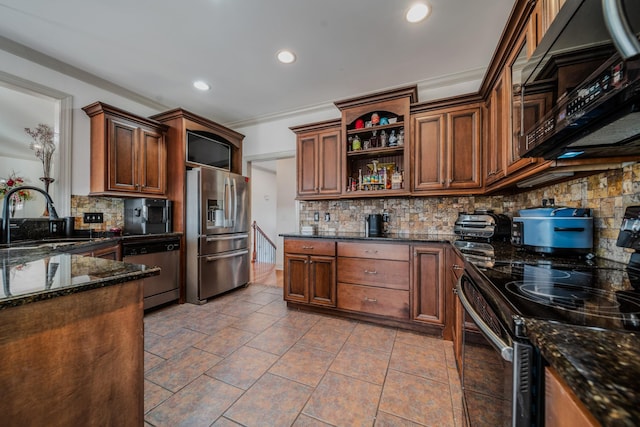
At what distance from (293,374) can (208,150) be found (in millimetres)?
3097

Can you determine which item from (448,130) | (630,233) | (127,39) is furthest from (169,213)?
(630,233)

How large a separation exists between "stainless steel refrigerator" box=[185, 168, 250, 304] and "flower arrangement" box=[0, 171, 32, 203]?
1459mm

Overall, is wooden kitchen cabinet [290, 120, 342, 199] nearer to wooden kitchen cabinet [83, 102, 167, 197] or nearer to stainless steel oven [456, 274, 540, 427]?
wooden kitchen cabinet [83, 102, 167, 197]

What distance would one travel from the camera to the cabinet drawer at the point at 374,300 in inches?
95.3

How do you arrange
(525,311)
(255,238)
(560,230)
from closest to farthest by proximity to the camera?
(525,311), (560,230), (255,238)

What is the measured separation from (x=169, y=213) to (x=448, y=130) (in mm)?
3466

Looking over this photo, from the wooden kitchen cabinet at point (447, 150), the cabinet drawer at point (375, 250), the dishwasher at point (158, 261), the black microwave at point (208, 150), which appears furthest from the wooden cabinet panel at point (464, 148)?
the dishwasher at point (158, 261)

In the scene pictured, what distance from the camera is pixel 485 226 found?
7.27 feet

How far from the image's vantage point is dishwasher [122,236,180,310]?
2.73 meters

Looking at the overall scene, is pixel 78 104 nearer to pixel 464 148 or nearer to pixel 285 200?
pixel 285 200

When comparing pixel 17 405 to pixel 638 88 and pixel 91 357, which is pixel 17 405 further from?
pixel 638 88

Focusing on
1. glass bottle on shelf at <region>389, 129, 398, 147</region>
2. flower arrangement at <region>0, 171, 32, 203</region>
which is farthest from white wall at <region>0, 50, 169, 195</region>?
glass bottle on shelf at <region>389, 129, 398, 147</region>

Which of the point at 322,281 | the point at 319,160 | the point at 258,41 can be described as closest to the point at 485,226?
the point at 322,281

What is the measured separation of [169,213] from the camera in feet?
10.7
